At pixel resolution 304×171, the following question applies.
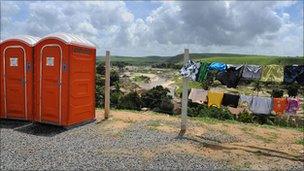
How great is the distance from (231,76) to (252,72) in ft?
2.29

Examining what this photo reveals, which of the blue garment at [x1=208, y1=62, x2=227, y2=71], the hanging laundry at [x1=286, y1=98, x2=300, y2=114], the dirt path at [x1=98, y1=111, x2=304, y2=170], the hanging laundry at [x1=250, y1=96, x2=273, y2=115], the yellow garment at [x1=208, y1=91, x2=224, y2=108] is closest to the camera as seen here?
the dirt path at [x1=98, y1=111, x2=304, y2=170]

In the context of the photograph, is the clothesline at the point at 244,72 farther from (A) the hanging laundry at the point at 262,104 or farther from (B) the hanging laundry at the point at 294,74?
(A) the hanging laundry at the point at 262,104

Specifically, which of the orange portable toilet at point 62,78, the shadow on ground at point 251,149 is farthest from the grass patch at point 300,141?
the orange portable toilet at point 62,78

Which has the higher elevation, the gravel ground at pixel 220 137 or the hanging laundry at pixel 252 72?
the hanging laundry at pixel 252 72

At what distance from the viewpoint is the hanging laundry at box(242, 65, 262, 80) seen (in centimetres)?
1208

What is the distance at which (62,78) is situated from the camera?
472 inches

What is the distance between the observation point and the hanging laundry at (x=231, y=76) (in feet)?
41.2

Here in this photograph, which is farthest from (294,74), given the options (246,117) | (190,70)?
(246,117)

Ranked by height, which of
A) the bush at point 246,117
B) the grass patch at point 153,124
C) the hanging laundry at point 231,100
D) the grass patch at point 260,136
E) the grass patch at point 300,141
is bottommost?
the bush at point 246,117

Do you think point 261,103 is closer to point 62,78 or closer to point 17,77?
point 62,78

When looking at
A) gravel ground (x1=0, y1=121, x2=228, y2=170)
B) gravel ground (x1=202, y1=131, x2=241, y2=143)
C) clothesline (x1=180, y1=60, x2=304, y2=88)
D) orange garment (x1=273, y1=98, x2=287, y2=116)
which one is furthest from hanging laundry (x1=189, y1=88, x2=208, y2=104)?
gravel ground (x1=202, y1=131, x2=241, y2=143)

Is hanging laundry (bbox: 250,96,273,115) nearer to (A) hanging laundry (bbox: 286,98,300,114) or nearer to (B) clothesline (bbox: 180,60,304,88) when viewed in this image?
(A) hanging laundry (bbox: 286,98,300,114)

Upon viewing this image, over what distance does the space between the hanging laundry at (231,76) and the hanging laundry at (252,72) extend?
182 millimetres

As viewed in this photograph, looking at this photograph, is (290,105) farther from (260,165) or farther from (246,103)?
(260,165)
